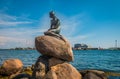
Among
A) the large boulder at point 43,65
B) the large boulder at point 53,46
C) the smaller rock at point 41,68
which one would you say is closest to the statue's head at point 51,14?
the large boulder at point 53,46

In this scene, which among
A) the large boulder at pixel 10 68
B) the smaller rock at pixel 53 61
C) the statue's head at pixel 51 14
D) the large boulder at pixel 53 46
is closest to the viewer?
the large boulder at pixel 53 46

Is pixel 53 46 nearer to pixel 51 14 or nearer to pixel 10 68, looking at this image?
pixel 51 14

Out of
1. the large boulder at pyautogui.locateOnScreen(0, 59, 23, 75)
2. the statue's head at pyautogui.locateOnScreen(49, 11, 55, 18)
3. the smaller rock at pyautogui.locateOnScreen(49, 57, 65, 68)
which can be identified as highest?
the statue's head at pyautogui.locateOnScreen(49, 11, 55, 18)

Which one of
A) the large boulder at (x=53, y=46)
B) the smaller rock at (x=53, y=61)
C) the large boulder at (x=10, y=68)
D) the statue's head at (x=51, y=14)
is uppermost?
the statue's head at (x=51, y=14)

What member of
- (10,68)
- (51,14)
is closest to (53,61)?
(51,14)

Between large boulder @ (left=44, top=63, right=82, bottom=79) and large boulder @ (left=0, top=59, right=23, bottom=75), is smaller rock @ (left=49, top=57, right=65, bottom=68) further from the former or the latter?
large boulder @ (left=0, top=59, right=23, bottom=75)

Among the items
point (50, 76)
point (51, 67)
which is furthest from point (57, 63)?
point (50, 76)

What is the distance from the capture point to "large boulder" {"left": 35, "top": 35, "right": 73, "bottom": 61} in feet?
75.4

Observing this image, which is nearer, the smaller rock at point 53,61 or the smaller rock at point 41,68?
the smaller rock at point 41,68

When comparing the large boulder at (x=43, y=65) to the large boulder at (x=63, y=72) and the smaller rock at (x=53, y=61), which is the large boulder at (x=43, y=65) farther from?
the large boulder at (x=63, y=72)

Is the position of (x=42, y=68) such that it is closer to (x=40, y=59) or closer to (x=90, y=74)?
(x=40, y=59)

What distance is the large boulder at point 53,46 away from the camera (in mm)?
22984

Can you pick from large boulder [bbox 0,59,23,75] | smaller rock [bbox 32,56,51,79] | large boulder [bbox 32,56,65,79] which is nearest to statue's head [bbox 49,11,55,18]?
large boulder [bbox 32,56,65,79]

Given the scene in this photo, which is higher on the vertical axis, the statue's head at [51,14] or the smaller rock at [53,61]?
the statue's head at [51,14]
